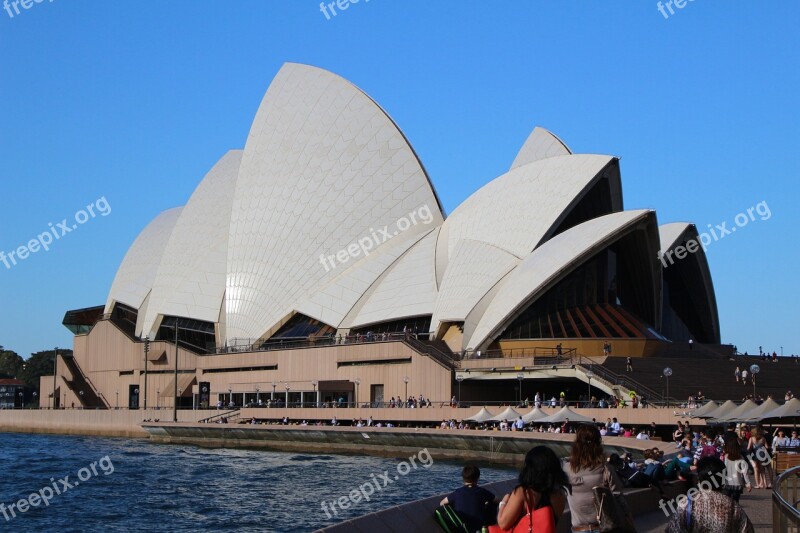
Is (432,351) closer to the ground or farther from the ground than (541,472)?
farther from the ground

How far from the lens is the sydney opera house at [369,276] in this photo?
4462 cm

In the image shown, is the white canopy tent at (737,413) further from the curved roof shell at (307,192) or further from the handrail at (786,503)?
the curved roof shell at (307,192)

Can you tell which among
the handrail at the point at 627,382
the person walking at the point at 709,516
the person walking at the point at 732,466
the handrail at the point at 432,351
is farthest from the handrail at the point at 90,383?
the person walking at the point at 709,516

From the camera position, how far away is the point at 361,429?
38.0 m

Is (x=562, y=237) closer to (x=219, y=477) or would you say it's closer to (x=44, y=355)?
(x=219, y=477)

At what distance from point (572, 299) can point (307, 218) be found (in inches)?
654

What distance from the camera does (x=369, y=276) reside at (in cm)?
5344

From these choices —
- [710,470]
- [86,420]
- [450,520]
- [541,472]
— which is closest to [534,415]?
[710,470]

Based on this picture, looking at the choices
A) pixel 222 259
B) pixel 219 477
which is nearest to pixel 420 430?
pixel 219 477

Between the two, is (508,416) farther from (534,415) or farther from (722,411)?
(722,411)

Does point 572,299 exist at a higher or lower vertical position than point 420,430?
higher

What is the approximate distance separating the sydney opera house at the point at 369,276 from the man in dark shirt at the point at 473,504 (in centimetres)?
3429

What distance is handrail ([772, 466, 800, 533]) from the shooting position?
629 cm

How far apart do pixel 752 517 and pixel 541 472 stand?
6827 mm
